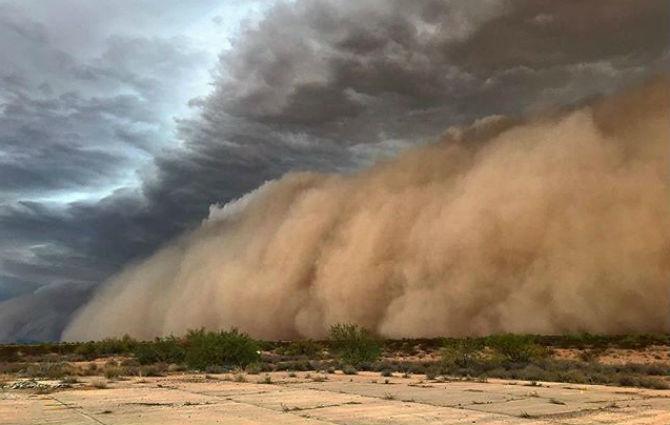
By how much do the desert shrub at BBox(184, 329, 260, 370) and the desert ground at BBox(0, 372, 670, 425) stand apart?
1122 centimetres

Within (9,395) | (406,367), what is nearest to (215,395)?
(9,395)

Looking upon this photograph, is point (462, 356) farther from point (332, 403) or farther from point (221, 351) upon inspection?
point (332, 403)

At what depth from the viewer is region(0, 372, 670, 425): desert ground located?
43.6 feet

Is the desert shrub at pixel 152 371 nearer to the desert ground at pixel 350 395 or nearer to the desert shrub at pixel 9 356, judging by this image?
the desert ground at pixel 350 395

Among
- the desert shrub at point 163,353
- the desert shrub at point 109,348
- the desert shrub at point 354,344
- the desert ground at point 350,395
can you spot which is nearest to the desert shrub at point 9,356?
the desert shrub at point 109,348

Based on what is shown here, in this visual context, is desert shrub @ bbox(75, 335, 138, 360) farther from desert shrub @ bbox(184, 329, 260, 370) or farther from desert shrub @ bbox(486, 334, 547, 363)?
desert shrub @ bbox(486, 334, 547, 363)

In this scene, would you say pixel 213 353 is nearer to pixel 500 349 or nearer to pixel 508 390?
pixel 500 349

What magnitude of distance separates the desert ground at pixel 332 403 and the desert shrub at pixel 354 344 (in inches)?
592

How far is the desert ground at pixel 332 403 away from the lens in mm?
13297

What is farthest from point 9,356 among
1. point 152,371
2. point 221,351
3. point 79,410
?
point 79,410

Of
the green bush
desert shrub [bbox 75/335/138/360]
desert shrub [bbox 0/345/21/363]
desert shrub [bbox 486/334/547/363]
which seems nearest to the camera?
the green bush

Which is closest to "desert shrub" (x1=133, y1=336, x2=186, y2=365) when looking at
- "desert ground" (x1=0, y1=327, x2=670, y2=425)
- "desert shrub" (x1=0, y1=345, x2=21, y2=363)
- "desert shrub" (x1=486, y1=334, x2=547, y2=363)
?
"desert ground" (x1=0, y1=327, x2=670, y2=425)

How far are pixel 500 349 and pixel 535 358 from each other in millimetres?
2476

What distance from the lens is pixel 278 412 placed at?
48.2ft
